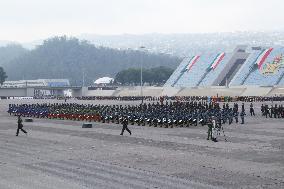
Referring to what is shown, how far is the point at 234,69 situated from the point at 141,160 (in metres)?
136

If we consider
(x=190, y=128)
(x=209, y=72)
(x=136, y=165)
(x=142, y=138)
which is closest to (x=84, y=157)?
(x=136, y=165)

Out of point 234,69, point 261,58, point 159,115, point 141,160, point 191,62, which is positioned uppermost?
point 191,62

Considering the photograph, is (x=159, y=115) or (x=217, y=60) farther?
(x=217, y=60)

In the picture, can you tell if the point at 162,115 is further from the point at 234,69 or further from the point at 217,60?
the point at 217,60

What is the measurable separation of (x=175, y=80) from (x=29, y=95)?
191 feet

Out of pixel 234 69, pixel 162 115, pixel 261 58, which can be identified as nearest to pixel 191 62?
pixel 234 69

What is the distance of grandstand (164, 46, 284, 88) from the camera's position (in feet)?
429

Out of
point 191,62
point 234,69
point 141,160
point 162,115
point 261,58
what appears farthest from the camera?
point 191,62

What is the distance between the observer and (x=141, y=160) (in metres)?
21.5

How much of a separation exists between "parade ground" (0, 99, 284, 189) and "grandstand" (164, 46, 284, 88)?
98.7 metres

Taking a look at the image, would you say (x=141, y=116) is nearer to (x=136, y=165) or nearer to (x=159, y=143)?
(x=159, y=143)

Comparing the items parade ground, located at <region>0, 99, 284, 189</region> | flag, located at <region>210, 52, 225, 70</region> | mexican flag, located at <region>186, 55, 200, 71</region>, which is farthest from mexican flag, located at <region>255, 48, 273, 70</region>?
parade ground, located at <region>0, 99, 284, 189</region>

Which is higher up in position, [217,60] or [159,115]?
[217,60]

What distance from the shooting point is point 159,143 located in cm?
2803
